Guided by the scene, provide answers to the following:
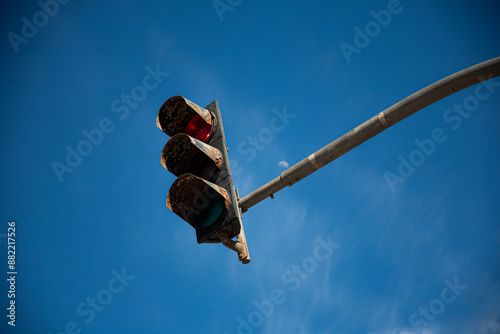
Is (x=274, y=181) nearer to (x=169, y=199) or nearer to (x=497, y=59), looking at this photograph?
(x=169, y=199)

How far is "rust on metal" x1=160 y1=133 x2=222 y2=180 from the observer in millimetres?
3061

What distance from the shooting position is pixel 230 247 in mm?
2977

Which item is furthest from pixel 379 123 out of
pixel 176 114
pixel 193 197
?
pixel 176 114

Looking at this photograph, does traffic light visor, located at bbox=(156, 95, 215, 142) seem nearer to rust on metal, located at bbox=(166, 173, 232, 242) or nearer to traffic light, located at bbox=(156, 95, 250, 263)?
traffic light, located at bbox=(156, 95, 250, 263)

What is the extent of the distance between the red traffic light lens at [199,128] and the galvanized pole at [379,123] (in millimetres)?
884

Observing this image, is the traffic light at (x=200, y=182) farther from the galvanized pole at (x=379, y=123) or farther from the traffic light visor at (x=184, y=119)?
the galvanized pole at (x=379, y=123)

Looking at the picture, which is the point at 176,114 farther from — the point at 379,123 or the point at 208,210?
the point at 379,123

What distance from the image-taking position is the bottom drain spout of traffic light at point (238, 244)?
9.79 ft

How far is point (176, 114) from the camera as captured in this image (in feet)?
11.5

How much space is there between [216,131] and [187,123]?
32 centimetres

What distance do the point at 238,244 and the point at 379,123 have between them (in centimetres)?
160

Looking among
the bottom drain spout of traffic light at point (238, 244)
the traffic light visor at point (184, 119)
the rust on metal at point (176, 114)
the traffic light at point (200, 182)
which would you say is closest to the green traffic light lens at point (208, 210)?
the traffic light at point (200, 182)

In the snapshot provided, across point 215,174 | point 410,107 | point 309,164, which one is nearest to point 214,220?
point 215,174

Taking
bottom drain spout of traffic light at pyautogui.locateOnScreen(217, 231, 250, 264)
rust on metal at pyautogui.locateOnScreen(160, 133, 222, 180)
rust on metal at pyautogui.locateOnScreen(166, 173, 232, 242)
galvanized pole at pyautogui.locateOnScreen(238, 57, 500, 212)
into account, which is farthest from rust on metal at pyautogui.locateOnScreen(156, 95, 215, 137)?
bottom drain spout of traffic light at pyautogui.locateOnScreen(217, 231, 250, 264)
